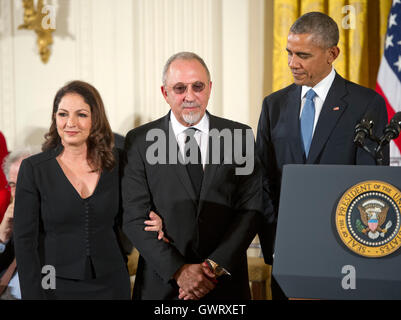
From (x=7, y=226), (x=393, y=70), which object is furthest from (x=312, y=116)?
(x=7, y=226)

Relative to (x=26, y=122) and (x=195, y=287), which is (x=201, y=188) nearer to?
(x=195, y=287)

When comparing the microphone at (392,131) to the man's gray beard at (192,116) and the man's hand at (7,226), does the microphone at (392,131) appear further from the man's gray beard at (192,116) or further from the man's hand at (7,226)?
the man's hand at (7,226)

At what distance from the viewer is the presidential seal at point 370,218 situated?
5.80 feet

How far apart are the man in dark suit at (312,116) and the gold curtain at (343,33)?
52.5 inches

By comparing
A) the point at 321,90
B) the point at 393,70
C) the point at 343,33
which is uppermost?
the point at 343,33

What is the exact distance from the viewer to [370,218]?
1.79 m

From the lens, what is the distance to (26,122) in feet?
14.8

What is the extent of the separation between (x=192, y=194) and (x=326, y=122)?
70 centimetres

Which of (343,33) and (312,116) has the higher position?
(343,33)

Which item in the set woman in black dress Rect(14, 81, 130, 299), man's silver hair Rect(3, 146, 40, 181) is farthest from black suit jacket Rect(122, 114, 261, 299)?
man's silver hair Rect(3, 146, 40, 181)

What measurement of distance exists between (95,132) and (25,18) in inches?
95.6

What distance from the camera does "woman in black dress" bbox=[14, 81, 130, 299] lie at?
2375 millimetres

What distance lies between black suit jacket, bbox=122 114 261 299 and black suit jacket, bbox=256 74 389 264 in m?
0.23

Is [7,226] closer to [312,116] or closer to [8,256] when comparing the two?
[8,256]
